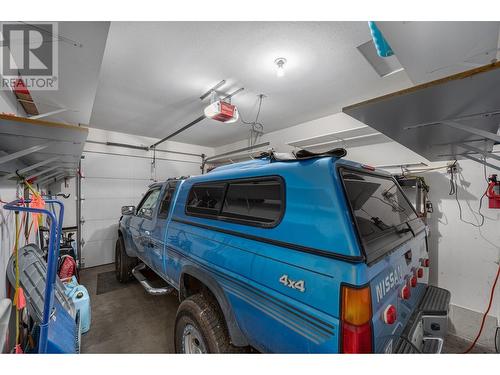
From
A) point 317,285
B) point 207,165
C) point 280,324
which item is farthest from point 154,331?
point 207,165

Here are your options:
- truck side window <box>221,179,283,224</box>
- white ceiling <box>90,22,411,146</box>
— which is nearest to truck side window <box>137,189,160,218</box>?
white ceiling <box>90,22,411,146</box>

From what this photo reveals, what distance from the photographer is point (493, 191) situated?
274 centimetres

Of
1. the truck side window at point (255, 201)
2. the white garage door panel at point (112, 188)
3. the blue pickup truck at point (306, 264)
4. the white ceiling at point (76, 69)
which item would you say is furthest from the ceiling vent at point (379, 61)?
the white garage door panel at point (112, 188)

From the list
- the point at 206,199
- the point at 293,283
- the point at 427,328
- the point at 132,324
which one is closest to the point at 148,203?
the point at 132,324

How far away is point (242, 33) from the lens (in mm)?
2154

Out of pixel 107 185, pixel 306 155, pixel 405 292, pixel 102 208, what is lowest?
pixel 405 292

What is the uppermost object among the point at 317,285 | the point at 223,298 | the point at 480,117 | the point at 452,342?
the point at 480,117

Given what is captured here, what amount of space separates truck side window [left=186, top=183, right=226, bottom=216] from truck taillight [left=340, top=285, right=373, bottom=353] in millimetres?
1218

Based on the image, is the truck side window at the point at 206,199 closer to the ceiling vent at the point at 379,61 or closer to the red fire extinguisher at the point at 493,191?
the ceiling vent at the point at 379,61

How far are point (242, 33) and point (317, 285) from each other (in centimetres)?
244

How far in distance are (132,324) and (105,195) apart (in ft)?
13.2

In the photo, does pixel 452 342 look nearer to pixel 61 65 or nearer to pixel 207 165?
pixel 61 65

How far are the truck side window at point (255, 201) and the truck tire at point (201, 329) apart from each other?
773 mm

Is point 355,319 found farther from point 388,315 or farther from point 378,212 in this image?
point 378,212
